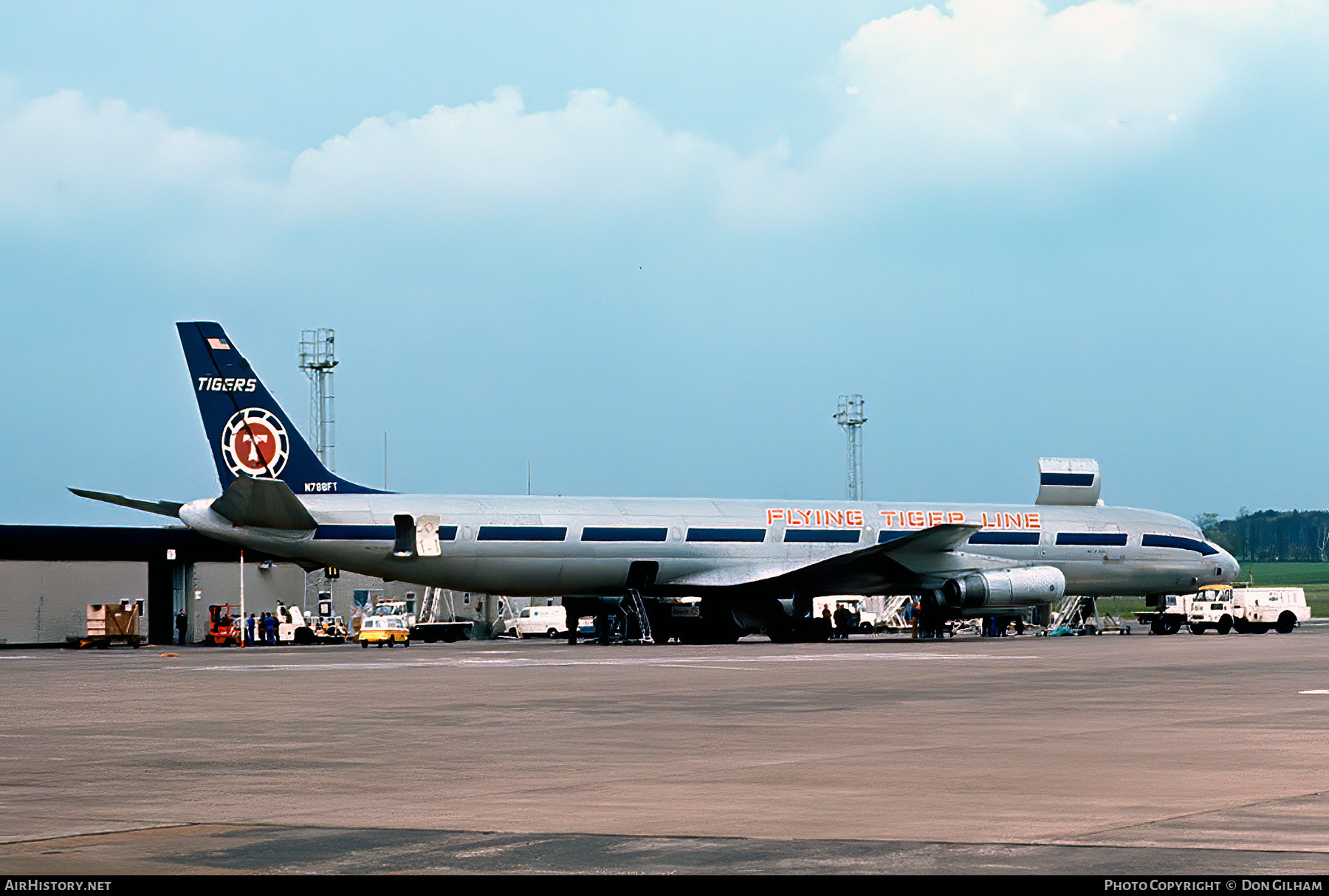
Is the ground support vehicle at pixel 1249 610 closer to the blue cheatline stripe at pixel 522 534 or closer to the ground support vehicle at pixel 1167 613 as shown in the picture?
the ground support vehicle at pixel 1167 613

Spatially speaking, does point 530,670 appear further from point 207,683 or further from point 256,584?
point 256,584

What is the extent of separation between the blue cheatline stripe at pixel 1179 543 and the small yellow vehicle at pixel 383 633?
24651 millimetres

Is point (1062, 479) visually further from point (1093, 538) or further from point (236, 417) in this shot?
point (236, 417)

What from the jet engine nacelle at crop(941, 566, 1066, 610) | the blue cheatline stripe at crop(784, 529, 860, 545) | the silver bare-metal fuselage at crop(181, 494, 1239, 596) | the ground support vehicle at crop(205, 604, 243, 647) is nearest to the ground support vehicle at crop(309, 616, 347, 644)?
the ground support vehicle at crop(205, 604, 243, 647)

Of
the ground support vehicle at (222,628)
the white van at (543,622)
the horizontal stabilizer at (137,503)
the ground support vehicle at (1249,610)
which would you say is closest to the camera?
the horizontal stabilizer at (137,503)

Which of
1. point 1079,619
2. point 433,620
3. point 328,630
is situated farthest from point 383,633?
point 1079,619

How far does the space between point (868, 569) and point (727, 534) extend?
4539 millimetres

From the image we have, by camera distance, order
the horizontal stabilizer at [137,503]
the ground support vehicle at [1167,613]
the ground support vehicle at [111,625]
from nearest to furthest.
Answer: the horizontal stabilizer at [137,503] < the ground support vehicle at [1167,613] < the ground support vehicle at [111,625]

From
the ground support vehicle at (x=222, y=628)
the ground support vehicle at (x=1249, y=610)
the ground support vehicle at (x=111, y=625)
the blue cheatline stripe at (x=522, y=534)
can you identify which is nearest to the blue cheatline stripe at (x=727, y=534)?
the blue cheatline stripe at (x=522, y=534)

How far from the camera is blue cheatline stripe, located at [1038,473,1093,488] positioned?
54094 mm

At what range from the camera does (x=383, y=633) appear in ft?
164

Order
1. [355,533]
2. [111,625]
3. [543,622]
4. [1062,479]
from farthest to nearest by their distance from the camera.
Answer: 1. [543,622]
2. [111,625]
3. [1062,479]
4. [355,533]

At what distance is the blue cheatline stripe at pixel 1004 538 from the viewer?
49031 millimetres

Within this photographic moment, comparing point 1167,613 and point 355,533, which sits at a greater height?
point 355,533
